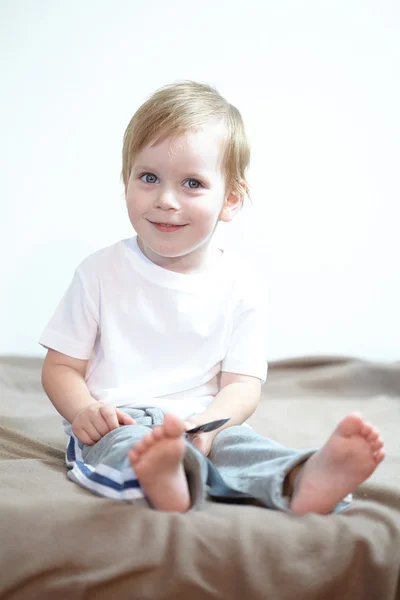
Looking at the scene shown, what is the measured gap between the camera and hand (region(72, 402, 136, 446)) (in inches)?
51.1

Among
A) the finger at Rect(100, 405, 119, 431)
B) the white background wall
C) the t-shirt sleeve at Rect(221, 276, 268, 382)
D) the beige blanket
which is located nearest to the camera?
the beige blanket

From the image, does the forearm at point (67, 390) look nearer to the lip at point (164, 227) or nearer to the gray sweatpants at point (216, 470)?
the gray sweatpants at point (216, 470)

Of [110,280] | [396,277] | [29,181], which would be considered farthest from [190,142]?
[396,277]

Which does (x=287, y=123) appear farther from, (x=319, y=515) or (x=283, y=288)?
(x=319, y=515)

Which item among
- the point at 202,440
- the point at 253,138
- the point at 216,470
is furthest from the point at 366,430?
the point at 253,138

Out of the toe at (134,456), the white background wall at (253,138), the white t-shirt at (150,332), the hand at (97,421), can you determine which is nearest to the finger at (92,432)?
the hand at (97,421)

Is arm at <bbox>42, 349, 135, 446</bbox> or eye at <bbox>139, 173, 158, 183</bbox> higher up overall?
eye at <bbox>139, 173, 158, 183</bbox>

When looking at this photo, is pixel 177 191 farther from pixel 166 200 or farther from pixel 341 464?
pixel 341 464

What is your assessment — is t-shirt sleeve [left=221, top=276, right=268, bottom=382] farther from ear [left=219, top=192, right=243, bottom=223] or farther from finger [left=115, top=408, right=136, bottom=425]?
finger [left=115, top=408, right=136, bottom=425]

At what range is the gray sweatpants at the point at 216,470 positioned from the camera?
1.14 metres

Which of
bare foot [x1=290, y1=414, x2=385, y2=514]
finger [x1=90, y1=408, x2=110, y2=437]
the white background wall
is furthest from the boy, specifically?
the white background wall

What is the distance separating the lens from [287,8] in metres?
2.60

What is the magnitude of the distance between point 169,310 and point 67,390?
0.22 metres

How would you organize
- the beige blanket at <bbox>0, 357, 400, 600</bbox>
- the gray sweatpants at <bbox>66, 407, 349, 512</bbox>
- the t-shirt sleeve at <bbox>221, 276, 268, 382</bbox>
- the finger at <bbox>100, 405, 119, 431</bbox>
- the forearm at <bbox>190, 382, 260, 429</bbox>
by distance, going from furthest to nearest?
the t-shirt sleeve at <bbox>221, 276, 268, 382</bbox>
the forearm at <bbox>190, 382, 260, 429</bbox>
the finger at <bbox>100, 405, 119, 431</bbox>
the gray sweatpants at <bbox>66, 407, 349, 512</bbox>
the beige blanket at <bbox>0, 357, 400, 600</bbox>
